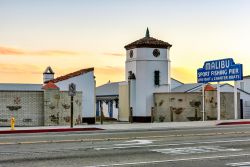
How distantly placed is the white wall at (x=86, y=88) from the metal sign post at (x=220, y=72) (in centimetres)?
923

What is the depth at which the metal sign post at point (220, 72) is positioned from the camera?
39.0 meters

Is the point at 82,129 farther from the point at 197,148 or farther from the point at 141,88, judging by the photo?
the point at 141,88

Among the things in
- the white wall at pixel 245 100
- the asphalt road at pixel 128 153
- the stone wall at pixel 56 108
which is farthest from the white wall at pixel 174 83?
the asphalt road at pixel 128 153

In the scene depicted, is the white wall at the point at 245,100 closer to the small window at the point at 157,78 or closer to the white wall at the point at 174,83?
the white wall at the point at 174,83

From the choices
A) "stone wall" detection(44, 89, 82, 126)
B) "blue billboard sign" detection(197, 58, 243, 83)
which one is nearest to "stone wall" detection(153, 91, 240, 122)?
"blue billboard sign" detection(197, 58, 243, 83)

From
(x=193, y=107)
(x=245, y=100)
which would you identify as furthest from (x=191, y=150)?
(x=245, y=100)

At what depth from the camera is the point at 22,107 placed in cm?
3222

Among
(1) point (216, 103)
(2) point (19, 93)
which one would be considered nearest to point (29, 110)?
(2) point (19, 93)

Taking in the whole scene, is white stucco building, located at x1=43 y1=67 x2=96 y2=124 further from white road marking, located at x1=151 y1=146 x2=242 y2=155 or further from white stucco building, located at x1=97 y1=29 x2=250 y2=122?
white road marking, located at x1=151 y1=146 x2=242 y2=155

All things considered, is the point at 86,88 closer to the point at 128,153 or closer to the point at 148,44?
the point at 148,44

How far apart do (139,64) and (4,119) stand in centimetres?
1982

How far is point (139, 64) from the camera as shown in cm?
4875

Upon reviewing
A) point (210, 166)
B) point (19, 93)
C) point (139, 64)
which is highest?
point (139, 64)

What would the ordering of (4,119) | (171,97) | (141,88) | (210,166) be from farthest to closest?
(141,88), (171,97), (4,119), (210,166)
